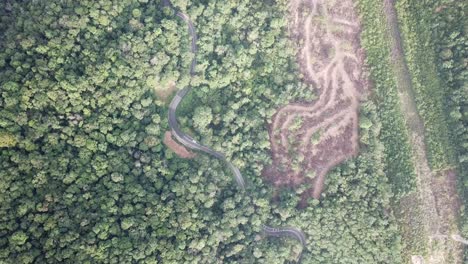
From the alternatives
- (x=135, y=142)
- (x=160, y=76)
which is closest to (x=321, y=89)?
(x=160, y=76)

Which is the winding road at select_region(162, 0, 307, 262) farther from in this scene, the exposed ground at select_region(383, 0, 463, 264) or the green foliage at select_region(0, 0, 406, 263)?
the exposed ground at select_region(383, 0, 463, 264)

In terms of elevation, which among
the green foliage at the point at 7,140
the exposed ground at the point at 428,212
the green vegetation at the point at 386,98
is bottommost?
the green foliage at the point at 7,140

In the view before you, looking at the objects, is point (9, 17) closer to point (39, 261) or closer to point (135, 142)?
point (135, 142)

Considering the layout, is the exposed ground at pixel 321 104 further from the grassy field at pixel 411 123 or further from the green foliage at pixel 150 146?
the grassy field at pixel 411 123

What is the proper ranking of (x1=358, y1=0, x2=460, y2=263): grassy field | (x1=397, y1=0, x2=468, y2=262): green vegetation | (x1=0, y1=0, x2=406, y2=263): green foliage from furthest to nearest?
(x1=358, y1=0, x2=460, y2=263): grassy field
(x1=397, y1=0, x2=468, y2=262): green vegetation
(x1=0, y1=0, x2=406, y2=263): green foliage

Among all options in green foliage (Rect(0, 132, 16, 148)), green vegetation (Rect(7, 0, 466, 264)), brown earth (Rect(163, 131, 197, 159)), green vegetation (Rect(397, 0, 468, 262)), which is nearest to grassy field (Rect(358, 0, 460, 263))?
green vegetation (Rect(397, 0, 468, 262))

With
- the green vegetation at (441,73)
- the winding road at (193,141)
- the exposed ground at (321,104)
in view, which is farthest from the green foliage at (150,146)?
the green vegetation at (441,73)
